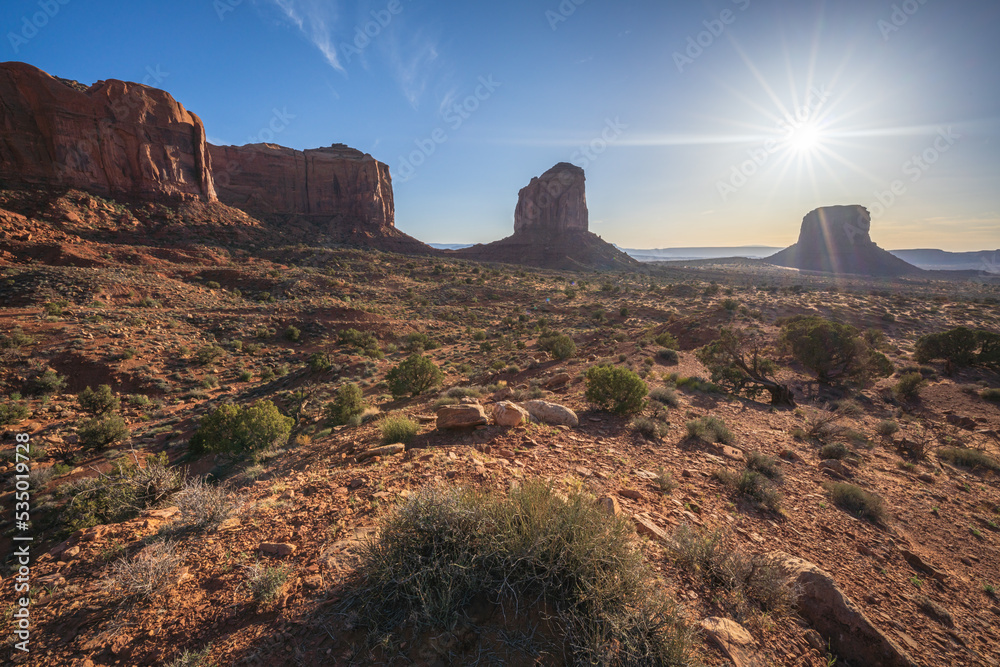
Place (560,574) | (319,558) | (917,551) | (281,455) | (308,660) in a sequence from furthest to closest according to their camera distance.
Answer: (281,455) < (917,551) < (319,558) < (560,574) < (308,660)

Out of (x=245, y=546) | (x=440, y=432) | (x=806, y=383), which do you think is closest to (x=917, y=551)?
(x=440, y=432)

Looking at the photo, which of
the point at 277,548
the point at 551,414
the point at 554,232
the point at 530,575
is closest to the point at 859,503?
the point at 551,414

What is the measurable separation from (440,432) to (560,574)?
4.21 m

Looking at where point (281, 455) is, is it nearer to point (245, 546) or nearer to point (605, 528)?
point (245, 546)

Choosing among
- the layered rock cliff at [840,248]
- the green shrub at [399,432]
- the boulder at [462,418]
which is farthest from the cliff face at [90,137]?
the layered rock cliff at [840,248]

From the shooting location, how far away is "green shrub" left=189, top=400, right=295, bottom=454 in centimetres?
806

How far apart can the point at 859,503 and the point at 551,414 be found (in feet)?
16.1

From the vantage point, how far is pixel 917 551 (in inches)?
170

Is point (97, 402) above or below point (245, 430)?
below

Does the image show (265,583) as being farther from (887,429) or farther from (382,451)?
(887,429)

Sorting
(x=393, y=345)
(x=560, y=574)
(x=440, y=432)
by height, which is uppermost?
(x=560, y=574)

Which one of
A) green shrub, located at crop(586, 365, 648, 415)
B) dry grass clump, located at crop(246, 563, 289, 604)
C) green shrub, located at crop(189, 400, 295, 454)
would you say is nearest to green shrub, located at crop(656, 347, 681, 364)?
green shrub, located at crop(586, 365, 648, 415)

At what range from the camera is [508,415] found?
6.50m

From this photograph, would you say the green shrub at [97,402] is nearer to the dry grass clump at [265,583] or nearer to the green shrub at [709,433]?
the dry grass clump at [265,583]
